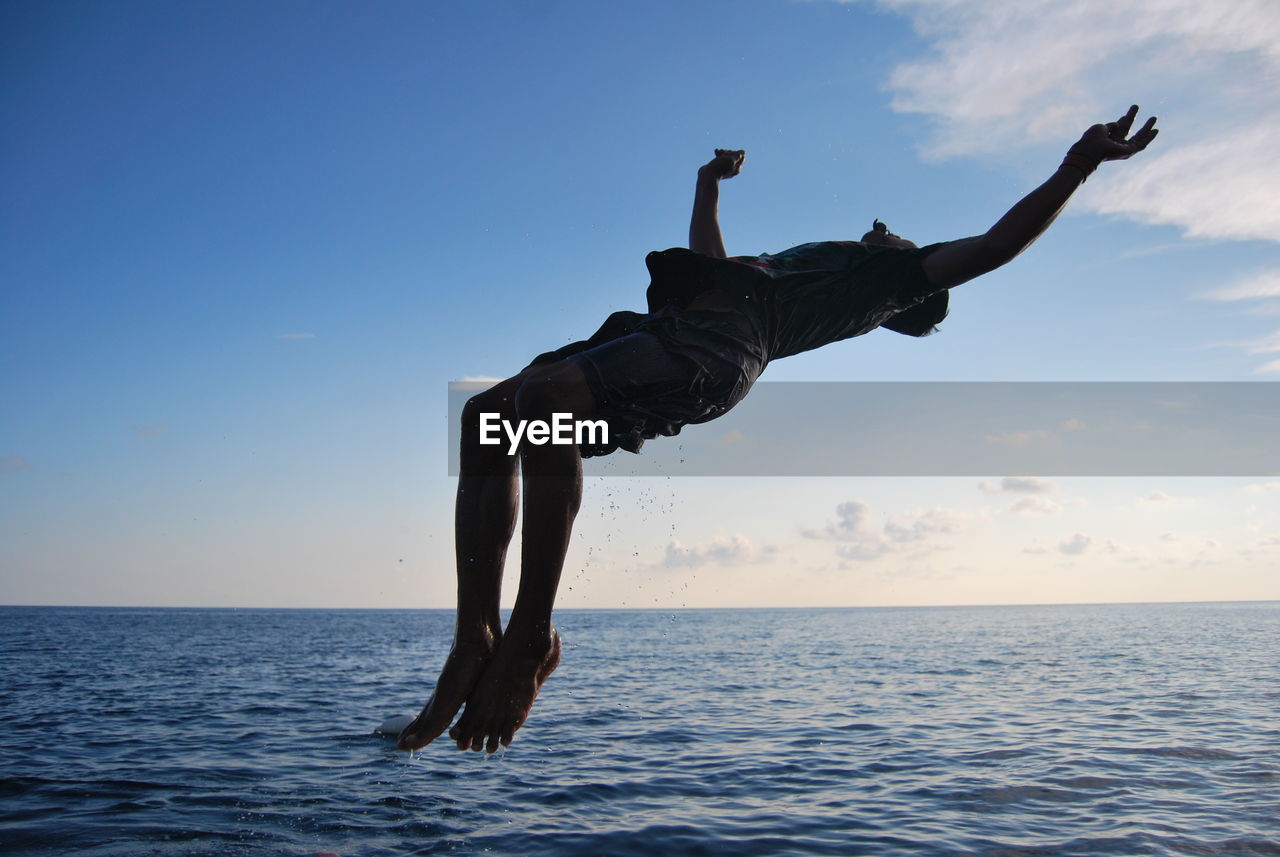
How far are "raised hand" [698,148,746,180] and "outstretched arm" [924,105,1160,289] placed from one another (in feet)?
4.68

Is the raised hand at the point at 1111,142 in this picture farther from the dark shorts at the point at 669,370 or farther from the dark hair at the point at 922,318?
the dark shorts at the point at 669,370

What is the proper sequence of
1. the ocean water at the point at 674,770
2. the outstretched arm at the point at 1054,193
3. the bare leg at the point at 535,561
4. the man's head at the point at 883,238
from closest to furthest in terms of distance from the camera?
1. the bare leg at the point at 535,561
2. the outstretched arm at the point at 1054,193
3. the man's head at the point at 883,238
4. the ocean water at the point at 674,770

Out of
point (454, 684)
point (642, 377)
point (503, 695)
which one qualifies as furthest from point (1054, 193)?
point (454, 684)

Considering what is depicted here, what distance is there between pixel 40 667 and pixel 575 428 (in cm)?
4788

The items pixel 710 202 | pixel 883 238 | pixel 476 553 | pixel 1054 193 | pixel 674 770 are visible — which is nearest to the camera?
pixel 476 553

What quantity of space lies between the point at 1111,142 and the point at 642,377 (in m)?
2.17

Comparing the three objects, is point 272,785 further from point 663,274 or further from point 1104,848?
point 663,274

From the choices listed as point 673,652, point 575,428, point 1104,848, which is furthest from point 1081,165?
point 673,652

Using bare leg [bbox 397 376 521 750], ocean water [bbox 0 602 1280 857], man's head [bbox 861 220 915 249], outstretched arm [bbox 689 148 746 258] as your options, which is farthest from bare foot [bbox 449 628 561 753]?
ocean water [bbox 0 602 1280 857]

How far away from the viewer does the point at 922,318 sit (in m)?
4.34

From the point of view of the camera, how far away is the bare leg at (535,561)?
123 inches

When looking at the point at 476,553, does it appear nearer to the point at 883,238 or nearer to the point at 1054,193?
the point at 883,238

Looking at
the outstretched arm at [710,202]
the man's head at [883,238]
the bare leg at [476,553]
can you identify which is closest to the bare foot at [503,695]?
the bare leg at [476,553]

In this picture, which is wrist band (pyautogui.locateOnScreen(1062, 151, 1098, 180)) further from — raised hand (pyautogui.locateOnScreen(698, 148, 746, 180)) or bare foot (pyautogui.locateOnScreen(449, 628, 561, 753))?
bare foot (pyautogui.locateOnScreen(449, 628, 561, 753))
